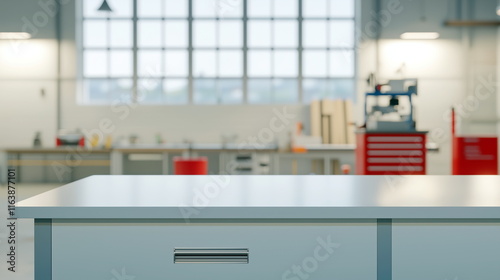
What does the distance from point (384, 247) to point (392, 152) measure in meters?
4.36

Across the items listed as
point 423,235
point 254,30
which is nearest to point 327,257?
point 423,235

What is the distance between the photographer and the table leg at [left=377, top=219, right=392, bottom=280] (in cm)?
117

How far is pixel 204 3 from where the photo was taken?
908 cm

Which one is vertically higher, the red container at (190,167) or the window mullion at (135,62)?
the window mullion at (135,62)

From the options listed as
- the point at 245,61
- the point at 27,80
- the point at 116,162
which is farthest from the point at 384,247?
the point at 27,80

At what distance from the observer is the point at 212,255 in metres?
1.18

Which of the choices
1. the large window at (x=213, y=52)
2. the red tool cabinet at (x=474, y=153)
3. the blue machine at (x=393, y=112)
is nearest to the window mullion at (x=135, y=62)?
the large window at (x=213, y=52)

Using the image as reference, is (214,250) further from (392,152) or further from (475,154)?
(475,154)

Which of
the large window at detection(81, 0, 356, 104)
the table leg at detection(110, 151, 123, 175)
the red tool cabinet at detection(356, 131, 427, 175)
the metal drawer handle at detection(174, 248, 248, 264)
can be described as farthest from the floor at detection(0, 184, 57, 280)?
Result: the large window at detection(81, 0, 356, 104)

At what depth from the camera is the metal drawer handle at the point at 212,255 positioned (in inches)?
46.3

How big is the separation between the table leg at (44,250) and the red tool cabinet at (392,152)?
4495 mm

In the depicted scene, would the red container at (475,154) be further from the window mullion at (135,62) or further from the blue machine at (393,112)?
the window mullion at (135,62)

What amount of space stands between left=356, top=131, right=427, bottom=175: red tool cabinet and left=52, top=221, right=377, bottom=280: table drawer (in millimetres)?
4279

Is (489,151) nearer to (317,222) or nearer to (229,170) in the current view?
(229,170)
